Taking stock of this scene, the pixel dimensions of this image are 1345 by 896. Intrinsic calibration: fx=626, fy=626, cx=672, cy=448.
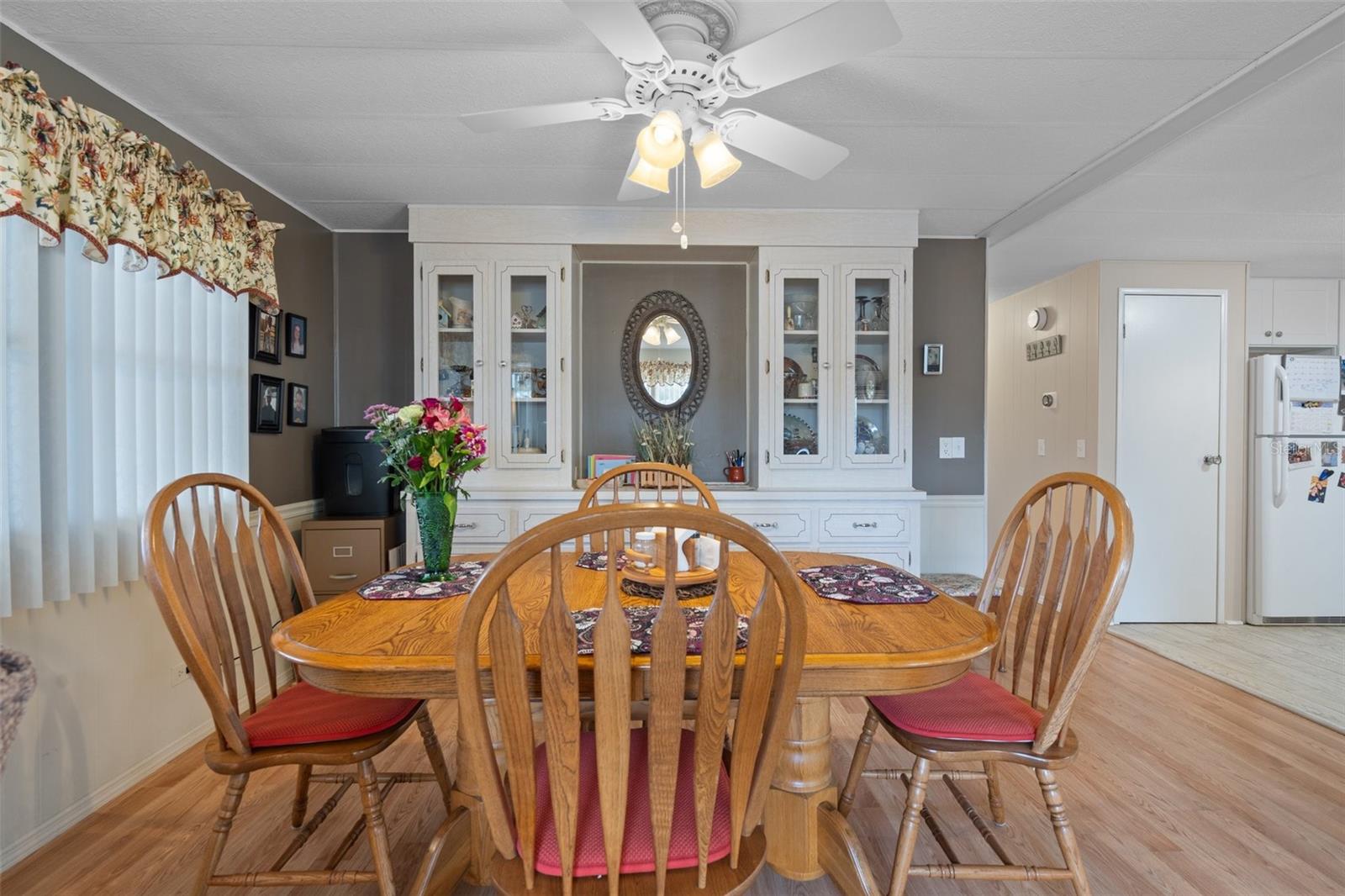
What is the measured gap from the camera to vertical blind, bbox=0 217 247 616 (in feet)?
5.56

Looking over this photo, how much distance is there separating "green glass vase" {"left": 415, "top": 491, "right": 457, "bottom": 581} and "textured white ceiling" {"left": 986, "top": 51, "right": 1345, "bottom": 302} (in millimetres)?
2869

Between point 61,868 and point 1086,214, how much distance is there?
4.79 metres

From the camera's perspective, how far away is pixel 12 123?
Answer: 157 centimetres

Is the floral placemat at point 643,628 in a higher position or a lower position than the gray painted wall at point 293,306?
lower

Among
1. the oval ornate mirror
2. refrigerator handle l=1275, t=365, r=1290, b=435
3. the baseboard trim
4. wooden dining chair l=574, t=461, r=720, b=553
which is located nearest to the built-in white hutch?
the oval ornate mirror

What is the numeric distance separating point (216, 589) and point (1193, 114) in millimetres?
3384

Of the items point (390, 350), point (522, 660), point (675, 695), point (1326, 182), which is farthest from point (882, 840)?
point (1326, 182)

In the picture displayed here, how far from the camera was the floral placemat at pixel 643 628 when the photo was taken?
111 cm

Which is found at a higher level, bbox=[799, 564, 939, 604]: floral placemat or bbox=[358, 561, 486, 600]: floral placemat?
bbox=[358, 561, 486, 600]: floral placemat

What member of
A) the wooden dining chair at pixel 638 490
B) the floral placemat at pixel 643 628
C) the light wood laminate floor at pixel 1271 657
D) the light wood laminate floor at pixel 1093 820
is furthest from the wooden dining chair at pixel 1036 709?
the light wood laminate floor at pixel 1271 657

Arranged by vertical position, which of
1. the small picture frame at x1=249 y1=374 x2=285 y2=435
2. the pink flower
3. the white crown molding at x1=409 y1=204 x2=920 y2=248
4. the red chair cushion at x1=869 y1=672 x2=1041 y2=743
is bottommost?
the red chair cushion at x1=869 y1=672 x2=1041 y2=743

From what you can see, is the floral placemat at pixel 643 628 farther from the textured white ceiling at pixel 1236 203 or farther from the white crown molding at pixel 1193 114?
the textured white ceiling at pixel 1236 203

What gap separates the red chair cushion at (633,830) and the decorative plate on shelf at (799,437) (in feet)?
7.70

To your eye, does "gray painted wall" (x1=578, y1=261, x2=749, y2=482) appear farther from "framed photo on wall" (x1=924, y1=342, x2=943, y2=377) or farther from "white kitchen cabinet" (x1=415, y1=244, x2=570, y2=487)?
"framed photo on wall" (x1=924, y1=342, x2=943, y2=377)
